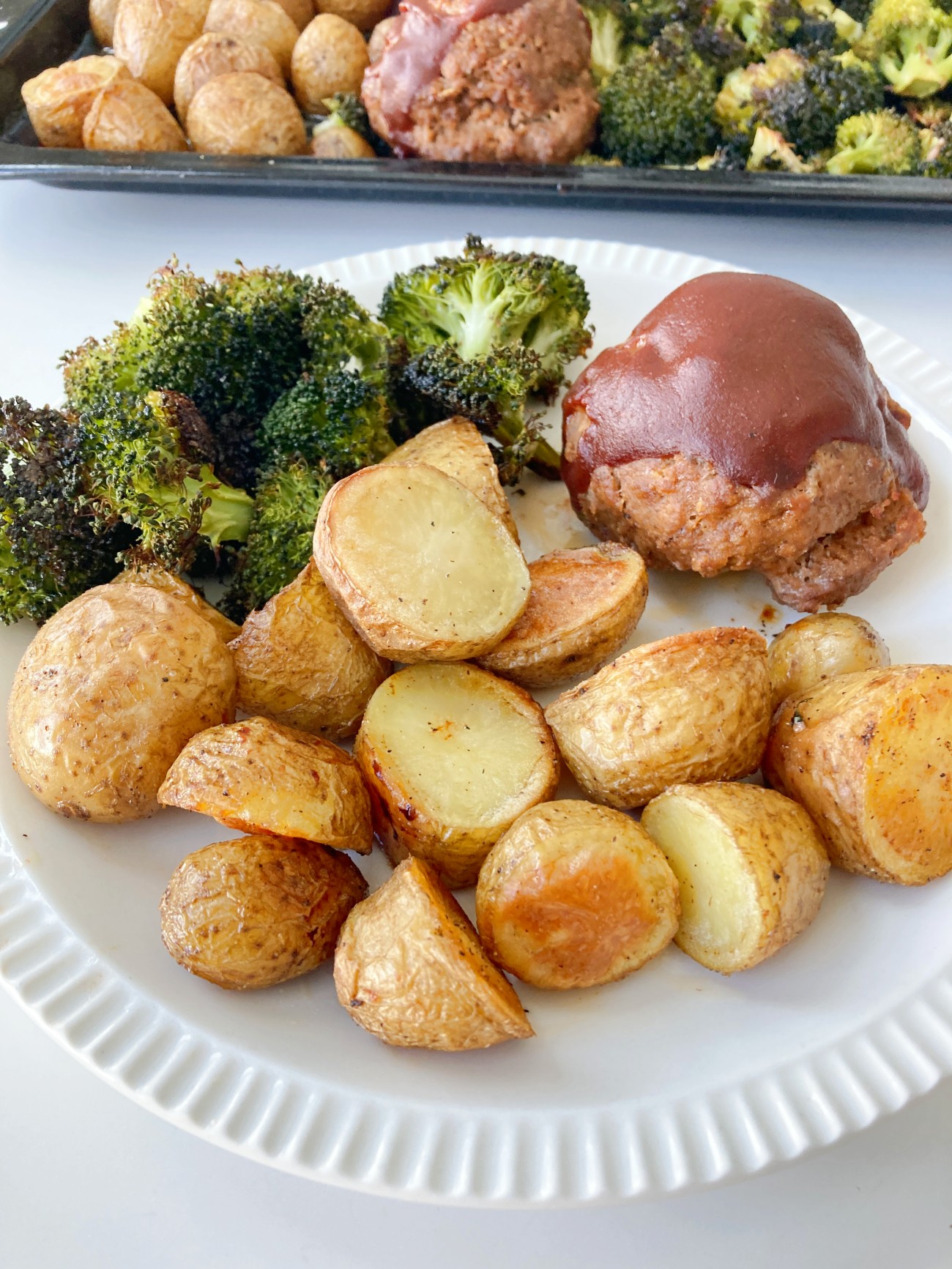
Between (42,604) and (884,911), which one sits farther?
(42,604)

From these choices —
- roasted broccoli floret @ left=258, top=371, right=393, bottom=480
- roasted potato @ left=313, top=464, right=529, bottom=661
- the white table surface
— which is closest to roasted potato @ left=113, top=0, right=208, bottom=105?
roasted broccoli floret @ left=258, top=371, right=393, bottom=480

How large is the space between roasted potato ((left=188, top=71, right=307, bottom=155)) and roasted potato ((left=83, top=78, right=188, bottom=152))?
112mm

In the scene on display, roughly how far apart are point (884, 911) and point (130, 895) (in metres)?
1.15

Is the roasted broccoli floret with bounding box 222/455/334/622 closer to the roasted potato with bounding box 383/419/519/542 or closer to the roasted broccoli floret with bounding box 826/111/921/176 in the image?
the roasted potato with bounding box 383/419/519/542

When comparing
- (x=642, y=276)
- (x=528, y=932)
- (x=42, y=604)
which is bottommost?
(x=528, y=932)

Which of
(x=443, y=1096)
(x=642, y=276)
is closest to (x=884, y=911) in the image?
(x=443, y=1096)

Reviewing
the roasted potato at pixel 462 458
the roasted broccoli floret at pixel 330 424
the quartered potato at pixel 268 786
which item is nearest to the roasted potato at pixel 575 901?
the quartered potato at pixel 268 786

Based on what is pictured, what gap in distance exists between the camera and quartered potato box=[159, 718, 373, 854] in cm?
138

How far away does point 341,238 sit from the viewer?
321 cm

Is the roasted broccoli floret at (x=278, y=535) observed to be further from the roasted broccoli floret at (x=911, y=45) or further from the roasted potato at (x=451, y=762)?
the roasted broccoli floret at (x=911, y=45)

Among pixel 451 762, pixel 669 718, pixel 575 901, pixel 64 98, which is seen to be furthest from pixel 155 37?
pixel 575 901

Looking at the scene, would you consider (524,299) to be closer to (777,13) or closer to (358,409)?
(358,409)

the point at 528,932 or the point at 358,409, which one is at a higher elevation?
the point at 358,409

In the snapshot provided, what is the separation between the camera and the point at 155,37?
130 inches
